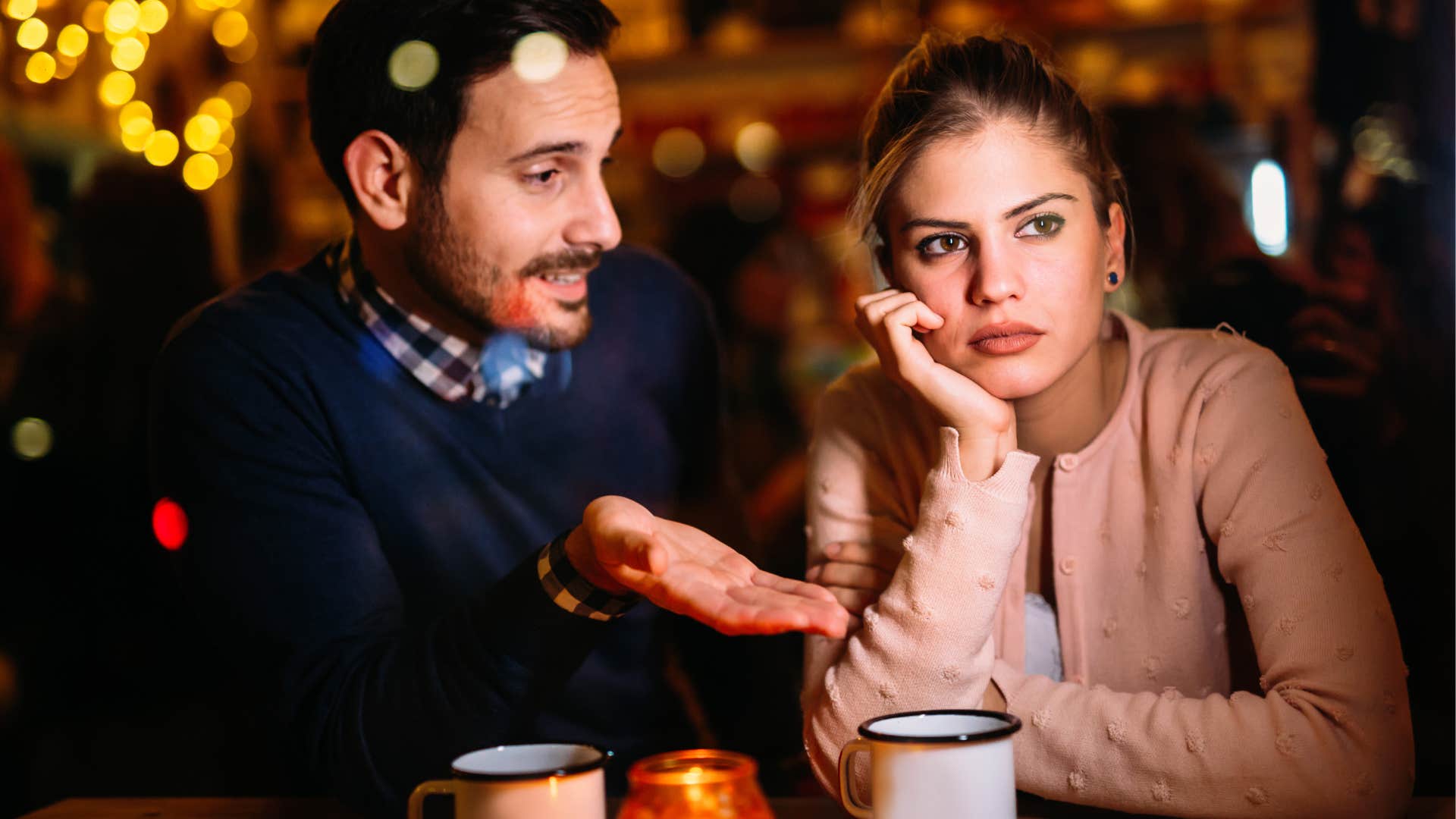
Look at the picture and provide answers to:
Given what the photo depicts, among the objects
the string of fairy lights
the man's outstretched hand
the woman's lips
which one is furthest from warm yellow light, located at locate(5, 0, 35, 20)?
the woman's lips

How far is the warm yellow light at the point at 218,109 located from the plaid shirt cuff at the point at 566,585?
987mm

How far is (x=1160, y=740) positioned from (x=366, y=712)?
73 cm

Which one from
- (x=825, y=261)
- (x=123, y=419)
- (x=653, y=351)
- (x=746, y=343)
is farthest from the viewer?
(x=825, y=261)

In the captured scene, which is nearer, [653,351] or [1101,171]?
[1101,171]

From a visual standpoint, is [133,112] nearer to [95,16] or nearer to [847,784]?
[95,16]

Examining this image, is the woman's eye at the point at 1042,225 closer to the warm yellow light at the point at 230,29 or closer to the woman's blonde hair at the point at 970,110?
the woman's blonde hair at the point at 970,110

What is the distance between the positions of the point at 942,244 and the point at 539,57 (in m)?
0.44

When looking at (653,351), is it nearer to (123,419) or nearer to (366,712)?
(366,712)

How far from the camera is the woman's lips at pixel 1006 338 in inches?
42.8

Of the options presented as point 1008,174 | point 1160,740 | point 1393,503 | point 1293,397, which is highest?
point 1008,174

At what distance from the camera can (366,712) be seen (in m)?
1.17

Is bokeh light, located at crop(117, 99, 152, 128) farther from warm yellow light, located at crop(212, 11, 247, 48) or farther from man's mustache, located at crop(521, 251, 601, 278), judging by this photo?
man's mustache, located at crop(521, 251, 601, 278)

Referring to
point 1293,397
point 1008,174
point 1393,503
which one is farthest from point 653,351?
point 1393,503

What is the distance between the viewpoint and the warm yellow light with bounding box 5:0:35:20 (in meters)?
1.57
